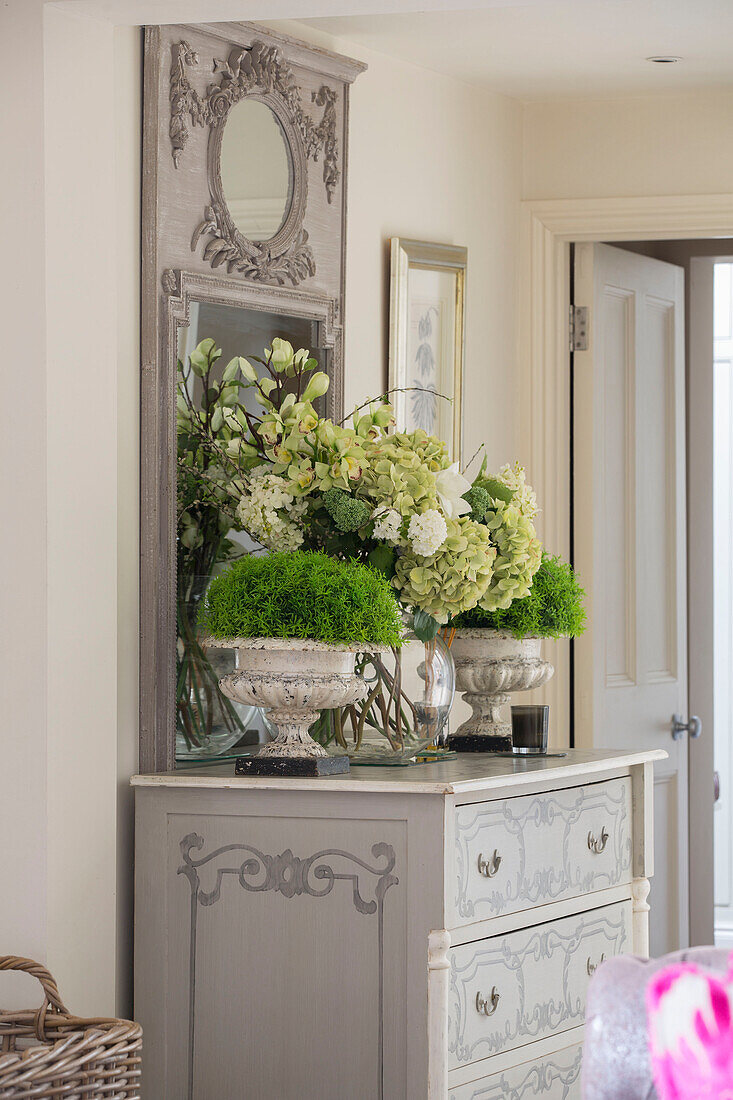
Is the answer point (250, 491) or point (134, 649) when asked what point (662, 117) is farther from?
point (134, 649)

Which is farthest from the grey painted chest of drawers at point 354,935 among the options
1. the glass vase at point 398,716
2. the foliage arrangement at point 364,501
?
the foliage arrangement at point 364,501

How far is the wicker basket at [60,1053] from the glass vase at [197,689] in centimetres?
55

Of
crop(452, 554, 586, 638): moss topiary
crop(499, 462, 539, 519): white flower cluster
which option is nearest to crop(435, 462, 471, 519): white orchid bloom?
A: crop(499, 462, 539, 519): white flower cluster

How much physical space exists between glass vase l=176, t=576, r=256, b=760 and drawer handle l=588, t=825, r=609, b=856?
0.70 m

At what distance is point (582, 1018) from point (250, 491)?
3.71 ft

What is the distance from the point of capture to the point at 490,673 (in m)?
2.85

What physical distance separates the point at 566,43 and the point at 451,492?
1338 mm

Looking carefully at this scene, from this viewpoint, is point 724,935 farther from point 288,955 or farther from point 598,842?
point 288,955

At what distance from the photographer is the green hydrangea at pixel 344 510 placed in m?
2.43

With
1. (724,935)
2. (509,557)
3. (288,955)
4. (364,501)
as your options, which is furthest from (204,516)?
(724,935)

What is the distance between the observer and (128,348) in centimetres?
250

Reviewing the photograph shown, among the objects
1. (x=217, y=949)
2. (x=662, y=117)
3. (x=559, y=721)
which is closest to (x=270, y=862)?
(x=217, y=949)

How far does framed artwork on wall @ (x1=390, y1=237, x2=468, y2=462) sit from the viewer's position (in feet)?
10.8

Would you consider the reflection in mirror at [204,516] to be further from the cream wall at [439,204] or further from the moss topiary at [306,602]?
the cream wall at [439,204]
